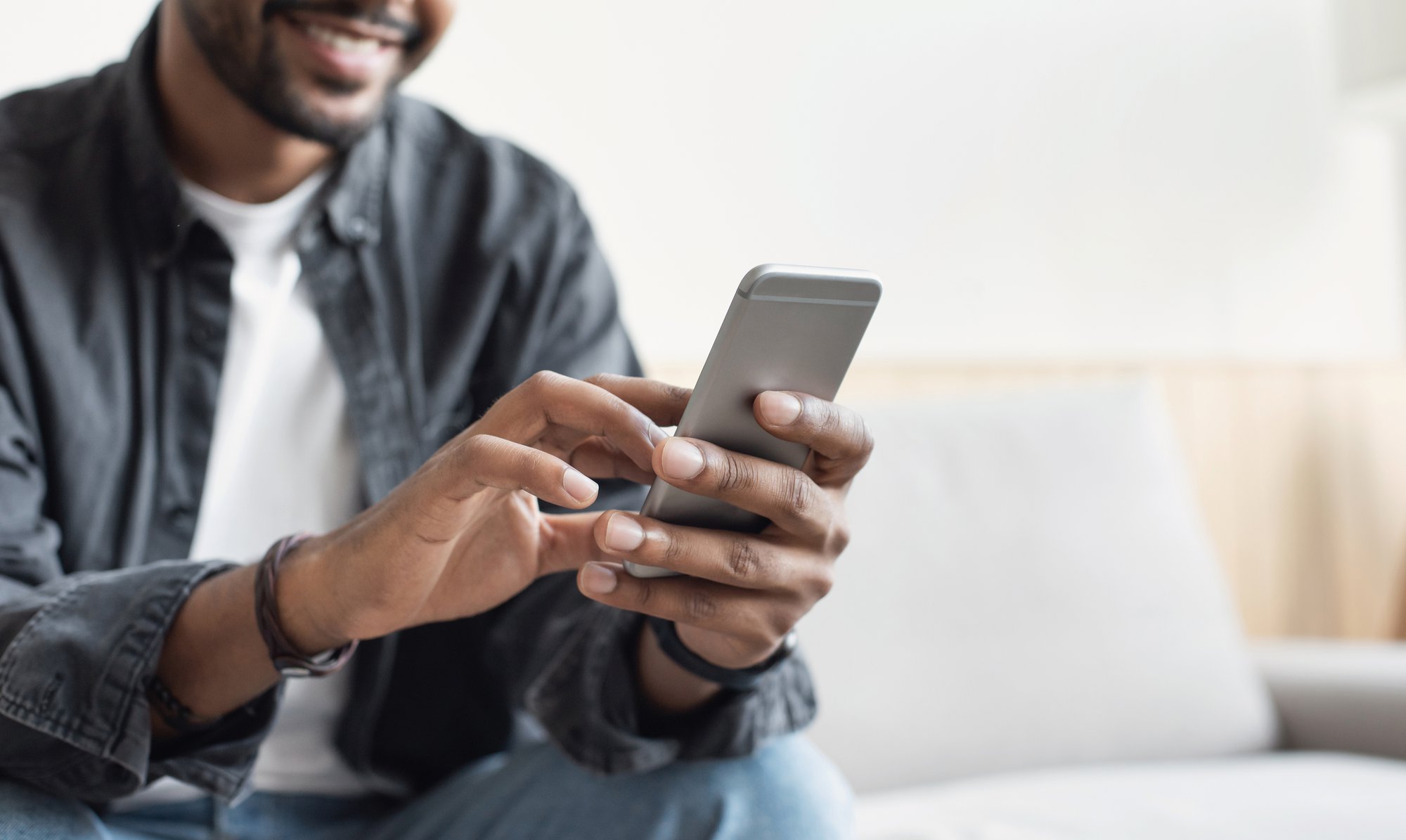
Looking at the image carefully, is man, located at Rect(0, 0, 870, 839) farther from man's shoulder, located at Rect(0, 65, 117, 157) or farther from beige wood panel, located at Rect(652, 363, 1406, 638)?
beige wood panel, located at Rect(652, 363, 1406, 638)

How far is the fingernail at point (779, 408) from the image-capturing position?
0.61 meters

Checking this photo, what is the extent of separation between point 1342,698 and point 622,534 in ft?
3.60

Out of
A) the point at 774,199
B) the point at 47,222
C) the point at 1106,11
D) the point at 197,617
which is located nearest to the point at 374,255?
the point at 47,222

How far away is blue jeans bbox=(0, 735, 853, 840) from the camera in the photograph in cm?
75

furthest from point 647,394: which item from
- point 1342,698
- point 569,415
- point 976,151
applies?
point 976,151

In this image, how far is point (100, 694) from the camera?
0.69 m

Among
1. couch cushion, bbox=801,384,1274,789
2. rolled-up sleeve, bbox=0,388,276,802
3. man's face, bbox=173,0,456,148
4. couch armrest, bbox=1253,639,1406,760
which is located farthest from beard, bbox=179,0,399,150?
couch armrest, bbox=1253,639,1406,760

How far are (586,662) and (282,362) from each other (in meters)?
0.38

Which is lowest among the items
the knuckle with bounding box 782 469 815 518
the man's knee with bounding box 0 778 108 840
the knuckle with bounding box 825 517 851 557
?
the man's knee with bounding box 0 778 108 840

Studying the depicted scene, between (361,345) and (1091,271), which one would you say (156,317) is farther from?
(1091,271)

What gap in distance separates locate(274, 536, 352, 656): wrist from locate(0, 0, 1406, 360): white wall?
898mm

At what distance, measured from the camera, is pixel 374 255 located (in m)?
1.05

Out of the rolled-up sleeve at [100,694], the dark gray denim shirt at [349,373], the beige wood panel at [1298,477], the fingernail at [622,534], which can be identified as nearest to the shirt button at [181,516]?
the dark gray denim shirt at [349,373]

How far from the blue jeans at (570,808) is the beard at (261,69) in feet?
1.79
